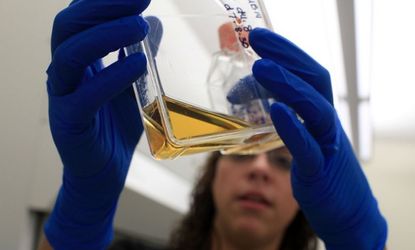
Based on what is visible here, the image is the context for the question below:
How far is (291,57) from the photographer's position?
25.5 inches

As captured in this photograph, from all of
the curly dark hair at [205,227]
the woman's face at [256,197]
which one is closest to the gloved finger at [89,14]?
the woman's face at [256,197]

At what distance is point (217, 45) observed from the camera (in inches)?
26.8

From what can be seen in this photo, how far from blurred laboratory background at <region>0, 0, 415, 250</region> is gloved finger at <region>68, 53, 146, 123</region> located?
0.36ft

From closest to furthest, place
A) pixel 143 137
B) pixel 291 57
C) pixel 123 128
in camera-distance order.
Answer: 1. pixel 291 57
2. pixel 123 128
3. pixel 143 137

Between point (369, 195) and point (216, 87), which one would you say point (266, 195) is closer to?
point (369, 195)

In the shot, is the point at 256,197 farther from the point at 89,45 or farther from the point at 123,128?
the point at 89,45

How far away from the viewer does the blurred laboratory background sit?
0.73 m

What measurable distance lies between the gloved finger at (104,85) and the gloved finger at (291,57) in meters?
0.16

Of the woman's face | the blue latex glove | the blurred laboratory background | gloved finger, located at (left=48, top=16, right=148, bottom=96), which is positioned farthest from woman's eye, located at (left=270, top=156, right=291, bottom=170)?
gloved finger, located at (left=48, top=16, right=148, bottom=96)

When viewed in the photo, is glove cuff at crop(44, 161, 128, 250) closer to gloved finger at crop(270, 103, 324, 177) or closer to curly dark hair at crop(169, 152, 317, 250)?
gloved finger at crop(270, 103, 324, 177)

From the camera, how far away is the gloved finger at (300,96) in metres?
0.58

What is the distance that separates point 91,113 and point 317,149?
1.16 feet

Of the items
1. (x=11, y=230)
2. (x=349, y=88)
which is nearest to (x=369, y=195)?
(x=349, y=88)

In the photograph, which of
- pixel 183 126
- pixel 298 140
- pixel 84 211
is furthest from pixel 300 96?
pixel 84 211
